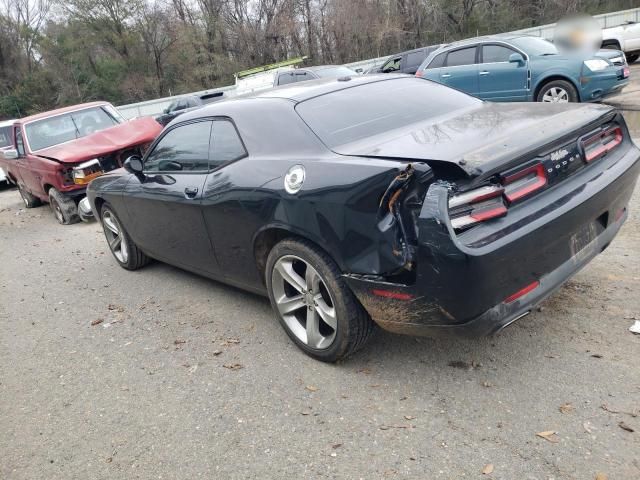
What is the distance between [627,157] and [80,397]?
3.73 meters

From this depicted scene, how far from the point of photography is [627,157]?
3.29 m

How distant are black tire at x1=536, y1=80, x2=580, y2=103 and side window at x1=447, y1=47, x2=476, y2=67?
1687 millimetres

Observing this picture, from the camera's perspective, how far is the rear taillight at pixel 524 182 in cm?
262

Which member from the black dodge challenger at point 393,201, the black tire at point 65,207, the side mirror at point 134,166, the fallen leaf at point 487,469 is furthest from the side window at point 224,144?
the black tire at point 65,207

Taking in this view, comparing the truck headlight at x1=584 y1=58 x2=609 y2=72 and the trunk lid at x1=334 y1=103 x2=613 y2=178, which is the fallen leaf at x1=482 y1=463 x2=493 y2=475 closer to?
the trunk lid at x1=334 y1=103 x2=613 y2=178

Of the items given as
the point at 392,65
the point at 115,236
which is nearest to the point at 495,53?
the point at 392,65

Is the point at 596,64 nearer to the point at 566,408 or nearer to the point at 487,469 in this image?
the point at 566,408

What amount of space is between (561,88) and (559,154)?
25.1ft

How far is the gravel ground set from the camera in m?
2.49

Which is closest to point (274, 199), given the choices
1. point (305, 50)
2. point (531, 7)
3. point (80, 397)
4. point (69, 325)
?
point (80, 397)

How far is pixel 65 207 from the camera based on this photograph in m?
8.58

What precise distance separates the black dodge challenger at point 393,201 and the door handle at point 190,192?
0.02 meters

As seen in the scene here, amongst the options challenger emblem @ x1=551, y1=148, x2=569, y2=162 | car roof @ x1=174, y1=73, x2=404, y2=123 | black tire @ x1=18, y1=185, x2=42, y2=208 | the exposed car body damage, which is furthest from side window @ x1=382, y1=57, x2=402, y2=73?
challenger emblem @ x1=551, y1=148, x2=569, y2=162

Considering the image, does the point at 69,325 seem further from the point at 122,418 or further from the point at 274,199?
the point at 274,199
